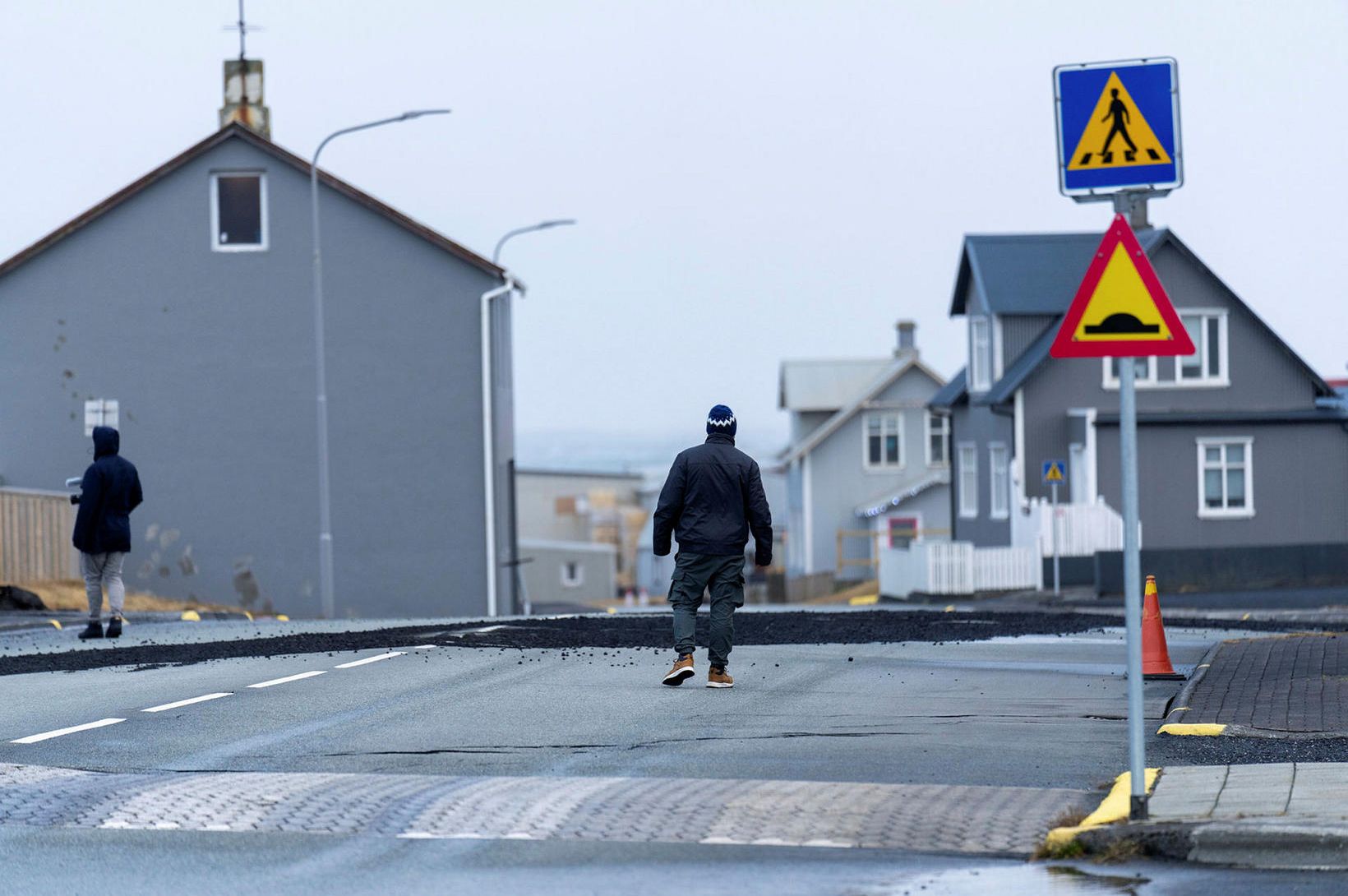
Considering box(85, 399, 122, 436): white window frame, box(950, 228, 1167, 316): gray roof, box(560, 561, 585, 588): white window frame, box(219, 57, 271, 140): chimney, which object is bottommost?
box(560, 561, 585, 588): white window frame

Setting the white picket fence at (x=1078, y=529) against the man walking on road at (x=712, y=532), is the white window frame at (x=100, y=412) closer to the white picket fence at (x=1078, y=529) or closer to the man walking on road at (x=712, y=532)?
the white picket fence at (x=1078, y=529)

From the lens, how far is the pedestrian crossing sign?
7.34 m

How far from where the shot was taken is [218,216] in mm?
37531

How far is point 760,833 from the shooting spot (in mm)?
7297

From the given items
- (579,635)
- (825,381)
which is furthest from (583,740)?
(825,381)

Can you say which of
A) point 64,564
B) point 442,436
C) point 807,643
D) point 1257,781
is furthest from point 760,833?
point 442,436

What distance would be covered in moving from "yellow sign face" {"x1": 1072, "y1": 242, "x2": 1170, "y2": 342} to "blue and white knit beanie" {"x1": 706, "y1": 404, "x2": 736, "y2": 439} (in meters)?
5.70

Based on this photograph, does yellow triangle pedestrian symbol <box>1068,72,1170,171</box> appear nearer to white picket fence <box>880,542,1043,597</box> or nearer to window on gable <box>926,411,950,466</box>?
white picket fence <box>880,542,1043,597</box>

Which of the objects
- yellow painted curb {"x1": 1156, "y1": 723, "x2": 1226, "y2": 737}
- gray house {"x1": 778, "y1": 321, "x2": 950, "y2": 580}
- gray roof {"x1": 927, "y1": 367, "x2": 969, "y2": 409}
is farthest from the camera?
gray house {"x1": 778, "y1": 321, "x2": 950, "y2": 580}

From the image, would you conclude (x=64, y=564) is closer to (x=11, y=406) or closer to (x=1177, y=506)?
(x=11, y=406)

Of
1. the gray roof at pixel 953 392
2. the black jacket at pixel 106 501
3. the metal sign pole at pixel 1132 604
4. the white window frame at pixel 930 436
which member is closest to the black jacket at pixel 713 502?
the metal sign pole at pixel 1132 604

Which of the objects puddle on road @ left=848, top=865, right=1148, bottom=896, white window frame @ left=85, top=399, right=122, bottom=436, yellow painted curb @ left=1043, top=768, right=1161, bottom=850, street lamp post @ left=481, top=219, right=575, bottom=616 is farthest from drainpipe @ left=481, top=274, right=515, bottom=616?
puddle on road @ left=848, top=865, right=1148, bottom=896

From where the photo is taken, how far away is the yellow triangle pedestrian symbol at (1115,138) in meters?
7.34

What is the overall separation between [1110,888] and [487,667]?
820 cm
